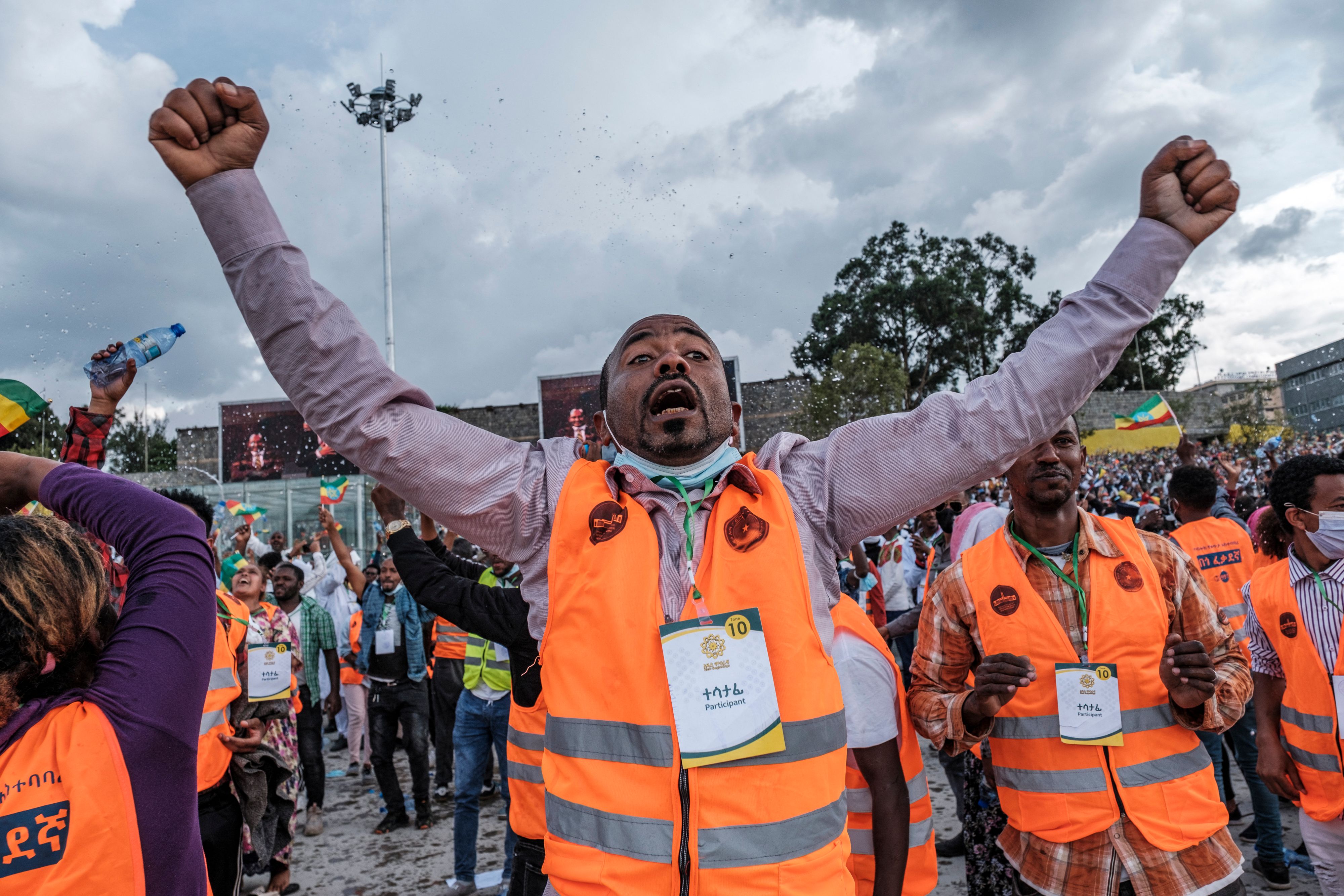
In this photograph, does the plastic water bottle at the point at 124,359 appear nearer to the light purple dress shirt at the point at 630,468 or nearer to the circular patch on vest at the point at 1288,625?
the light purple dress shirt at the point at 630,468

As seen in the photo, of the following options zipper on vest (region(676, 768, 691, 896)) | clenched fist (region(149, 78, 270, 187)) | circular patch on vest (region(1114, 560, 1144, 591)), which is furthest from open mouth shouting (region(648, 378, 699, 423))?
circular patch on vest (region(1114, 560, 1144, 591))

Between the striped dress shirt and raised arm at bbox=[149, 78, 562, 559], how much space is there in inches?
144

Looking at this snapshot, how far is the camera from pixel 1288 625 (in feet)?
11.7

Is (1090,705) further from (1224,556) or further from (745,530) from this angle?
(1224,556)

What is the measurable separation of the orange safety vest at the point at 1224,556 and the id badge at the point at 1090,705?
3791 millimetres

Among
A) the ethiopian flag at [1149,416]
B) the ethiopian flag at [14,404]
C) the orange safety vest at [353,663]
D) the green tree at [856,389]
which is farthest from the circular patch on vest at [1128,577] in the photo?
the green tree at [856,389]

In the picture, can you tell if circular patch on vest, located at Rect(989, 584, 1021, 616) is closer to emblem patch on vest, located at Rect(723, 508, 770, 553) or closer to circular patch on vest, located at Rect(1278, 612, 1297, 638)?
emblem patch on vest, located at Rect(723, 508, 770, 553)

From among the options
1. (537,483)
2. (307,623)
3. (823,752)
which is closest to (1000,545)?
(823,752)

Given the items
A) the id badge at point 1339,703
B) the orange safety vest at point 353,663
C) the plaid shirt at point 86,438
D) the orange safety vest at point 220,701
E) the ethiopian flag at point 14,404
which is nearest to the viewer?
the ethiopian flag at point 14,404

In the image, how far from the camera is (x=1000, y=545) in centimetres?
295

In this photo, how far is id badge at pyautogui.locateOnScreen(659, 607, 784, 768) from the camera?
4.87ft

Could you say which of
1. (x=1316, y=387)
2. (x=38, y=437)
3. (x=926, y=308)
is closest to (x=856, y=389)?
(x=926, y=308)

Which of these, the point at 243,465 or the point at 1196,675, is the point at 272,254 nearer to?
the point at 1196,675

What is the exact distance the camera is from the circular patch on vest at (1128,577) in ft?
8.87
